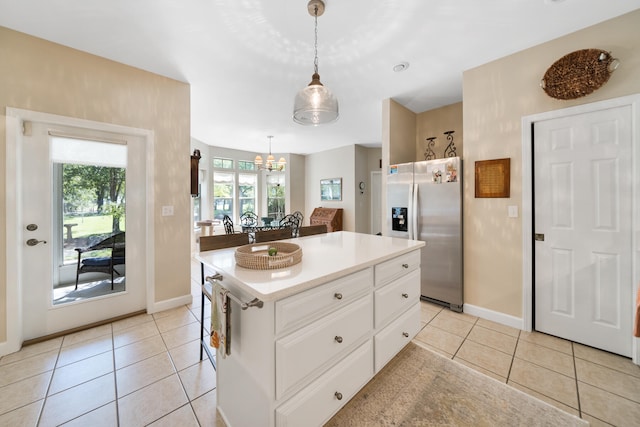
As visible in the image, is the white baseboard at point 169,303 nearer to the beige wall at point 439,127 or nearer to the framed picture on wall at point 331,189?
the beige wall at point 439,127

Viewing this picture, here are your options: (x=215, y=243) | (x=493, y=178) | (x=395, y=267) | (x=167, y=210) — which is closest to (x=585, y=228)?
(x=493, y=178)

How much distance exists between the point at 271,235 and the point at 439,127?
3.26 metres

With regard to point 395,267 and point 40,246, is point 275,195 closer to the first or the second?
point 40,246

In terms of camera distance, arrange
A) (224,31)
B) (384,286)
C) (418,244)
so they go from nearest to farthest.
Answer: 1. (384,286)
2. (418,244)
3. (224,31)

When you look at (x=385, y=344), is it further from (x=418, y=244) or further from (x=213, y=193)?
(x=213, y=193)

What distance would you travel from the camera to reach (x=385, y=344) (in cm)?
161

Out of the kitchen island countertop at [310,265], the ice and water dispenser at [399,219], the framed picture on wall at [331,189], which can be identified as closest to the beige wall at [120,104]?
the kitchen island countertop at [310,265]

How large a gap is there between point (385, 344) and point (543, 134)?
2.47 metres

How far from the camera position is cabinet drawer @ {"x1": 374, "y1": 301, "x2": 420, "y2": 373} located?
1.56 meters

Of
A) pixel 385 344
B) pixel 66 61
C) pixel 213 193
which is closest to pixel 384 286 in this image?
pixel 385 344

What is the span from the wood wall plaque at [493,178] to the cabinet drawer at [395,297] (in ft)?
4.58

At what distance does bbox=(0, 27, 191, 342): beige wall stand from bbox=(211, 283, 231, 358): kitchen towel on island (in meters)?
2.03

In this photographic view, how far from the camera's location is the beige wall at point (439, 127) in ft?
11.7

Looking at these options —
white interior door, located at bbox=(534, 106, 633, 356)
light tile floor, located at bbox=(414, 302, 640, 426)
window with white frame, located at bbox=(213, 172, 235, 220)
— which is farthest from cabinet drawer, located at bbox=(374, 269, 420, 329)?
window with white frame, located at bbox=(213, 172, 235, 220)
